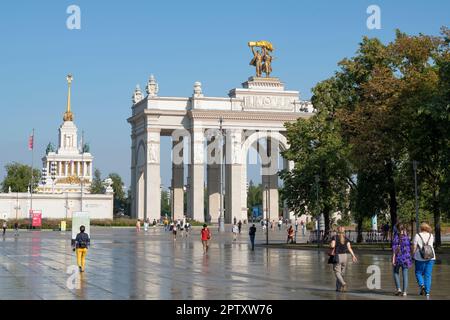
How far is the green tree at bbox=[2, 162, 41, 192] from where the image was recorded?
18168 centimetres

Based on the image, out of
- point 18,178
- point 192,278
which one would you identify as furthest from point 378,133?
point 18,178

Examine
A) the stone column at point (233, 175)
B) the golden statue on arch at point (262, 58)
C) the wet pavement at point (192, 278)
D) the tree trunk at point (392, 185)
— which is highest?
the golden statue on arch at point (262, 58)

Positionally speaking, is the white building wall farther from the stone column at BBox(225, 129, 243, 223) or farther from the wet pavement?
the wet pavement

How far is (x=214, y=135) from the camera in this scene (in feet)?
382

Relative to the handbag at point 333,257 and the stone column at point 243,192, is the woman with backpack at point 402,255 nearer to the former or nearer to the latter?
the handbag at point 333,257

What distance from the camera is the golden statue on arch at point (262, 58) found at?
11764 cm

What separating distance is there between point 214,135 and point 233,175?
23.1 feet

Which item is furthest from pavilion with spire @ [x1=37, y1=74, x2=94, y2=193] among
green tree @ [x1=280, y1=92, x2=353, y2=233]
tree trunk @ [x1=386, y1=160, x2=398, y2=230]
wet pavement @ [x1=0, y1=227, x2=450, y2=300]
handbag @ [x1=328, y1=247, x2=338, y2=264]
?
handbag @ [x1=328, y1=247, x2=338, y2=264]

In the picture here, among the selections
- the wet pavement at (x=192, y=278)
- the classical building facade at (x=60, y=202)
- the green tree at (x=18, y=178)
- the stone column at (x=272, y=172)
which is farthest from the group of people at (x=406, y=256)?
the green tree at (x=18, y=178)

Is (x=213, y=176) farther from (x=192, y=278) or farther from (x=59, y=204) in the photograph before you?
(x=192, y=278)

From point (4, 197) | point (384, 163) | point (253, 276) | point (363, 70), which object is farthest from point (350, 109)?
point (4, 197)

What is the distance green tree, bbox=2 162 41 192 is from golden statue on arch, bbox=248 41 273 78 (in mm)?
81791
